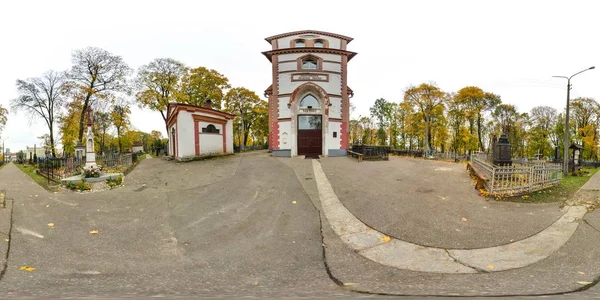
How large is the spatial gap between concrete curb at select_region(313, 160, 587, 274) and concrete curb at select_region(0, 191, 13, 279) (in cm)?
691

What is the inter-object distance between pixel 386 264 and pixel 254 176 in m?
9.19

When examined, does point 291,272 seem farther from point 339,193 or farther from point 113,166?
point 113,166

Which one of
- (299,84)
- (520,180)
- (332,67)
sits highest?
(332,67)

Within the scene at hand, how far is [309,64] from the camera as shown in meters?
23.2

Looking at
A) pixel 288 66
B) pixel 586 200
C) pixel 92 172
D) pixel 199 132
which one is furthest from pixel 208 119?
pixel 586 200

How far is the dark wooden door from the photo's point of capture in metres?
22.6

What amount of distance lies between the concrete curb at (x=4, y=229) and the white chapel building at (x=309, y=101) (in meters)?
15.8

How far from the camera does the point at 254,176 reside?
1320cm

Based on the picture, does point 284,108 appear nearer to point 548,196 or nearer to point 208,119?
point 208,119

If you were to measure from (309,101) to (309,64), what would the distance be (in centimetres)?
355

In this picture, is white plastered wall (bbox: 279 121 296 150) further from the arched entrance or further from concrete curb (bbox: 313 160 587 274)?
concrete curb (bbox: 313 160 587 274)

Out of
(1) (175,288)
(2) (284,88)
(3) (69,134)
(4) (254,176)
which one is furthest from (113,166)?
(3) (69,134)

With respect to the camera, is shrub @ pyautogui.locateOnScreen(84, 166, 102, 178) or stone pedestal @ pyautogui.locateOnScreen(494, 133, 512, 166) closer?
shrub @ pyautogui.locateOnScreen(84, 166, 102, 178)

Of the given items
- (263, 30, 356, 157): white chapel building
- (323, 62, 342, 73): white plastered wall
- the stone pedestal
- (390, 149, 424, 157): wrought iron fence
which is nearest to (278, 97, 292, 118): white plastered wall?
(263, 30, 356, 157): white chapel building
